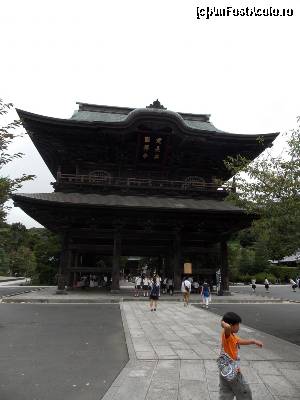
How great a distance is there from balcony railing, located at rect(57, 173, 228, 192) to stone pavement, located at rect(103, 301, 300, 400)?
12.4 meters

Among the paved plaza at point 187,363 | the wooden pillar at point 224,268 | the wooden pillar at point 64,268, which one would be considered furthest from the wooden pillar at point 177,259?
the paved plaza at point 187,363

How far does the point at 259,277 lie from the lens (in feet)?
167

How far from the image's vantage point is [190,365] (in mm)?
7086

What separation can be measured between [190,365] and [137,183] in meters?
17.8

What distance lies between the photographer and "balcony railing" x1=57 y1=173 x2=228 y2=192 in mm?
22953

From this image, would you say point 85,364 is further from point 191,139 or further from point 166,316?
point 191,139

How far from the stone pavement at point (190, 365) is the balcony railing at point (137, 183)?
40.8 feet

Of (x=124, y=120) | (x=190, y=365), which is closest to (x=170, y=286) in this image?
(x=124, y=120)

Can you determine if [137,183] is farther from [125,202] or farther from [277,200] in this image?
[277,200]

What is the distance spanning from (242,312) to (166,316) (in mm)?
4233

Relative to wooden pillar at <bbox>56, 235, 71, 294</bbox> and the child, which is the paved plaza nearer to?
the child

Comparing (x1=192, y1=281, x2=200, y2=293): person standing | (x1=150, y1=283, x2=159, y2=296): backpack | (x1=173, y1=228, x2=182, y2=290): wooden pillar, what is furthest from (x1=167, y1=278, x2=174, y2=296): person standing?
(x1=150, y1=283, x2=159, y2=296): backpack

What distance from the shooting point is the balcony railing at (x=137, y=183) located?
23.0 metres

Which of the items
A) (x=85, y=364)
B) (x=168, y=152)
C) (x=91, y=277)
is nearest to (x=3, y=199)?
(x=85, y=364)
